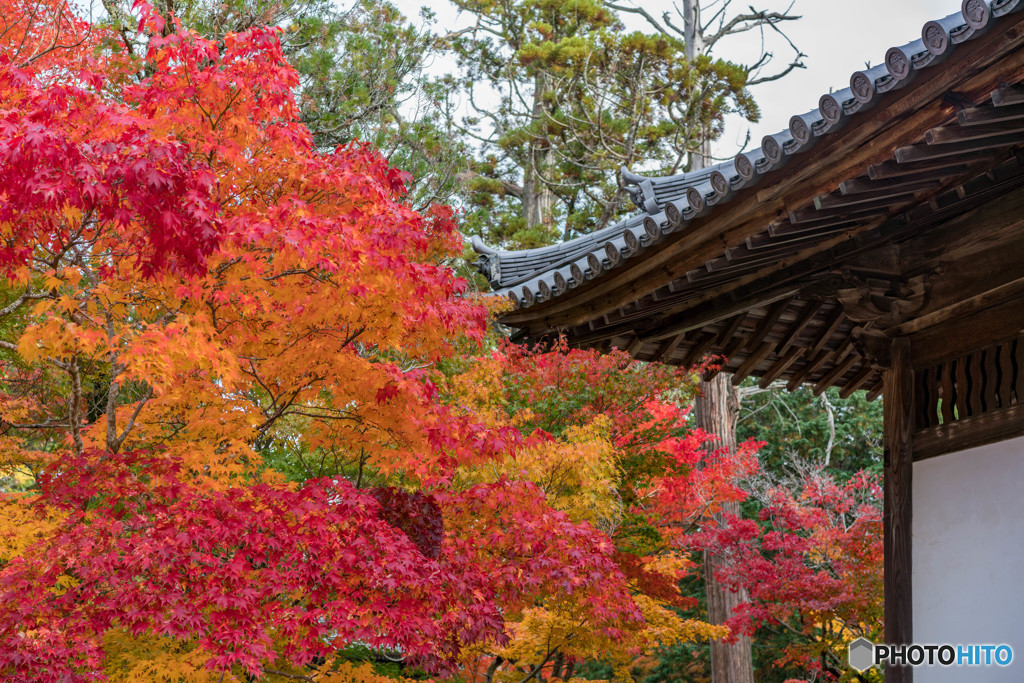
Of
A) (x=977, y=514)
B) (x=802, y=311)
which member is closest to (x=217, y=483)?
(x=802, y=311)

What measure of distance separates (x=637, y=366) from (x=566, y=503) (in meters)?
4.93

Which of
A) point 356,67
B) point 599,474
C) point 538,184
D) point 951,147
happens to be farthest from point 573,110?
point 951,147

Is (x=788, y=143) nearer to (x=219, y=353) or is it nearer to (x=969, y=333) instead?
(x=969, y=333)

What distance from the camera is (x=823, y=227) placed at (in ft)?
10.5

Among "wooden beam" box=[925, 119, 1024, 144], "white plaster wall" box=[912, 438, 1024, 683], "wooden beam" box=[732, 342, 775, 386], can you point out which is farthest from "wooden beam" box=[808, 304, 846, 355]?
"wooden beam" box=[925, 119, 1024, 144]

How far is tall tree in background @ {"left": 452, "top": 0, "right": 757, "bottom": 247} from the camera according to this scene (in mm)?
15539

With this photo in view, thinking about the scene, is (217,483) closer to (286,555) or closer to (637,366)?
(286,555)

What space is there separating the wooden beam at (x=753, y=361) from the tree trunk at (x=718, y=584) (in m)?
7.05

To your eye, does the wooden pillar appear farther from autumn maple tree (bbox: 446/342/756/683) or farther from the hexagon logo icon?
autumn maple tree (bbox: 446/342/756/683)

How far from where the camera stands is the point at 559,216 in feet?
63.8

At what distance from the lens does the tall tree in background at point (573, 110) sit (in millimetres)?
15539

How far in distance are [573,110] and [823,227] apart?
14.6 meters

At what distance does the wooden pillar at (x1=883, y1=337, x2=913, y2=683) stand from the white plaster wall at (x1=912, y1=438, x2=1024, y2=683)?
39mm

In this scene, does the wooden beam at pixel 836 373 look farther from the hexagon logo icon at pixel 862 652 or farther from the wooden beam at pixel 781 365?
the hexagon logo icon at pixel 862 652
